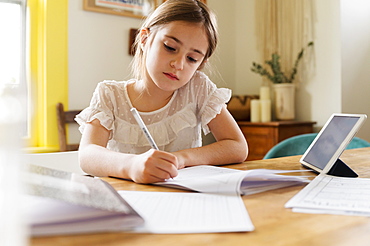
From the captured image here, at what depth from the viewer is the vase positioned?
3371 mm

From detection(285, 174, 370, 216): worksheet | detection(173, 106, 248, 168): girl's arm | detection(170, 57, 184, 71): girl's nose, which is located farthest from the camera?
detection(170, 57, 184, 71): girl's nose

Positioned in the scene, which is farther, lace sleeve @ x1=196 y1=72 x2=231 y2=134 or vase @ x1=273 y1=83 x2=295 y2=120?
vase @ x1=273 y1=83 x2=295 y2=120

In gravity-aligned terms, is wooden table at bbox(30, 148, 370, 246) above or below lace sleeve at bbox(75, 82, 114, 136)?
below

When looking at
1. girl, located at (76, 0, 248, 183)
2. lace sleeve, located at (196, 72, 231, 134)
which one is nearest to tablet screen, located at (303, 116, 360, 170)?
girl, located at (76, 0, 248, 183)

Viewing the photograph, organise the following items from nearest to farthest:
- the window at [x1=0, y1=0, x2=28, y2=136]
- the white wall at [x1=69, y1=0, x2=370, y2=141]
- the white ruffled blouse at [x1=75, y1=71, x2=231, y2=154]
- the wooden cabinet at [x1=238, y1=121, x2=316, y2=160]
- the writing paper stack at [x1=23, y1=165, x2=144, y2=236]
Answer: the writing paper stack at [x1=23, y1=165, x2=144, y2=236] → the white ruffled blouse at [x1=75, y1=71, x2=231, y2=154] → the window at [x1=0, y1=0, x2=28, y2=136] → the white wall at [x1=69, y1=0, x2=370, y2=141] → the wooden cabinet at [x1=238, y1=121, x2=316, y2=160]

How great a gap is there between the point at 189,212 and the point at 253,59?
3.38m

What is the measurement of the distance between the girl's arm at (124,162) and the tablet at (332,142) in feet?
1.14

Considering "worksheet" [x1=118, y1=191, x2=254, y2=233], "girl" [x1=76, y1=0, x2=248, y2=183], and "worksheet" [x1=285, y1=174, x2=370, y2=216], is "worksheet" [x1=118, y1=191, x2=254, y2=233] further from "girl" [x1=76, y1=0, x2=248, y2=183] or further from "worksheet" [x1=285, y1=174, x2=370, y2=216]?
"girl" [x1=76, y1=0, x2=248, y2=183]

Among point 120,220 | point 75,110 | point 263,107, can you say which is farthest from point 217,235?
point 263,107

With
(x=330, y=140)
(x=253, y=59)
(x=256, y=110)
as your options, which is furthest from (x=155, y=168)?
(x=253, y=59)

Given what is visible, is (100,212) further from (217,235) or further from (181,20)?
(181,20)

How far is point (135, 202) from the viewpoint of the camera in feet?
2.03

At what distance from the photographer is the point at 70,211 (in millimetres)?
444

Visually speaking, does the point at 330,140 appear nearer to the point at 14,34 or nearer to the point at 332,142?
the point at 332,142
